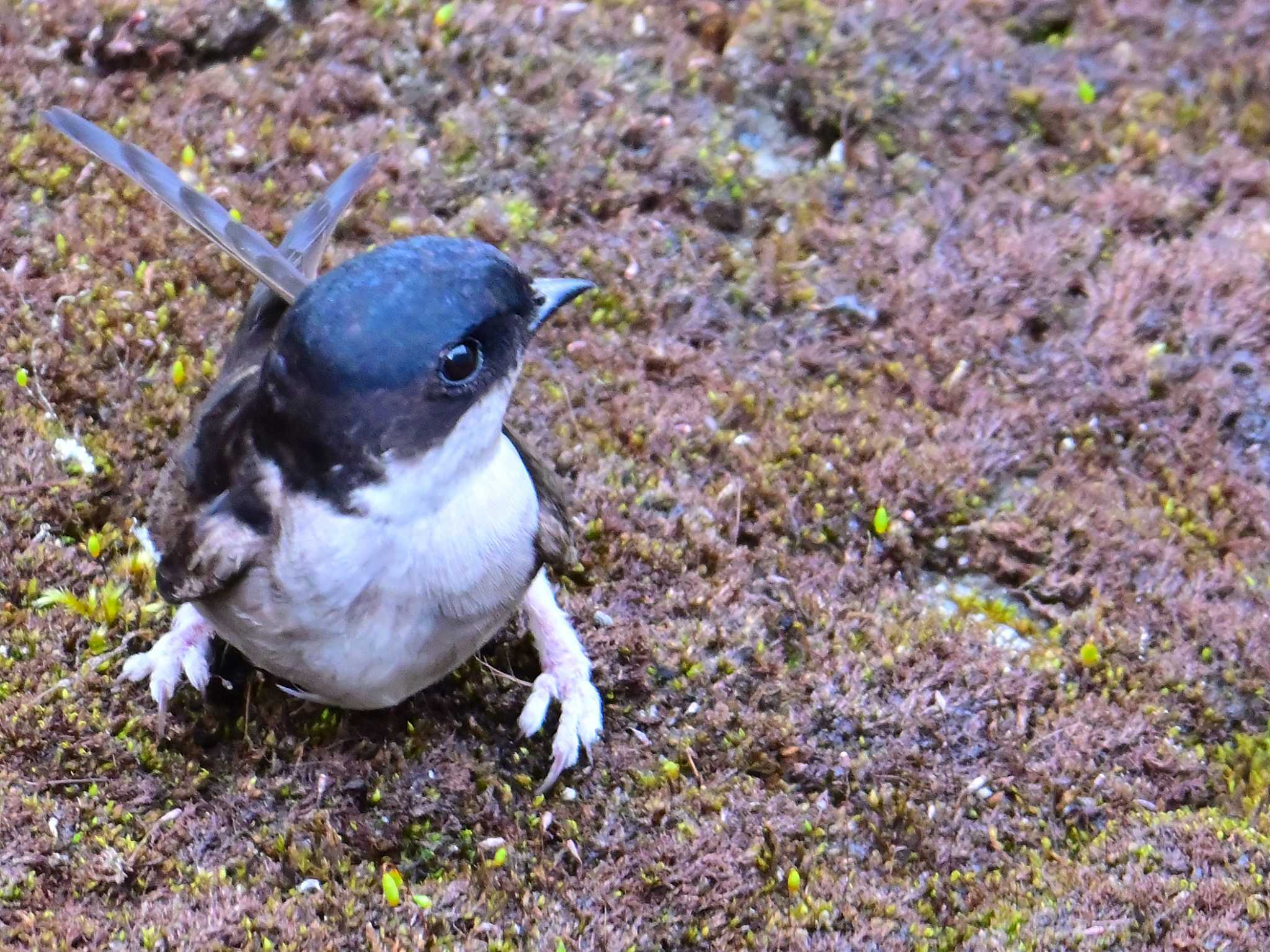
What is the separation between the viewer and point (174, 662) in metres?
3.19

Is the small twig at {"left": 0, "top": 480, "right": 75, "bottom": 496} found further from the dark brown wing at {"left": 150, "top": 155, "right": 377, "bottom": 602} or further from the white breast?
the white breast

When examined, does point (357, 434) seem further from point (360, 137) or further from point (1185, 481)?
point (1185, 481)

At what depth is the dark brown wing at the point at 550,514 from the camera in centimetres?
300

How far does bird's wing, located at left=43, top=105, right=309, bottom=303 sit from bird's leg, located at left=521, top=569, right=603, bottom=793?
3.58 feet

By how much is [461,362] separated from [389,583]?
56 cm

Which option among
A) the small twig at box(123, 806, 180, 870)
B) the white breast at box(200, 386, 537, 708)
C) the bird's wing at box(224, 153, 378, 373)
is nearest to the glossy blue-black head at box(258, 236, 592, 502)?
the white breast at box(200, 386, 537, 708)

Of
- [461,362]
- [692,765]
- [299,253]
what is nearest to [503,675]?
[692,765]

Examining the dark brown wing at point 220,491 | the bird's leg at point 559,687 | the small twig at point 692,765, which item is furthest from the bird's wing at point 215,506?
the small twig at point 692,765

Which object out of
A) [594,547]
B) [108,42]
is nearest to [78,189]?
[108,42]

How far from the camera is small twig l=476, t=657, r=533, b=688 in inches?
→ 136

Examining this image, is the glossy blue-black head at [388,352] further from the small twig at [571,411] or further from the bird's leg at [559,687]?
the small twig at [571,411]

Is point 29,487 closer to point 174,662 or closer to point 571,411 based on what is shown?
point 174,662

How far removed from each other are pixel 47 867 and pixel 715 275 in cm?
300

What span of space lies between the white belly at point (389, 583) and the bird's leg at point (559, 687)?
407 millimetres
